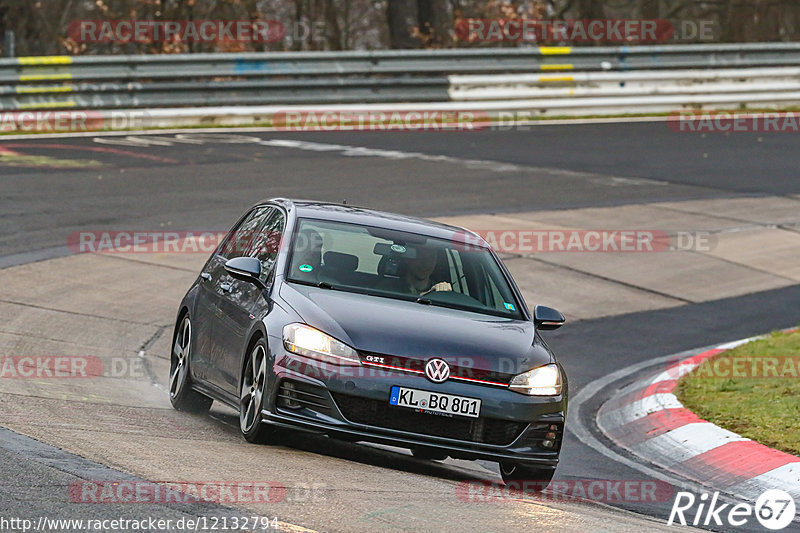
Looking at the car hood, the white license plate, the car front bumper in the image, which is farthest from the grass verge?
the white license plate

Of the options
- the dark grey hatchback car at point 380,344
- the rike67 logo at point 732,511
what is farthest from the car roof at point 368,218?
the rike67 logo at point 732,511

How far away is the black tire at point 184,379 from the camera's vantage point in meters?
9.38

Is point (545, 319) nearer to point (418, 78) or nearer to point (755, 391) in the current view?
point (755, 391)

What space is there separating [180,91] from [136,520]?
19.3 m

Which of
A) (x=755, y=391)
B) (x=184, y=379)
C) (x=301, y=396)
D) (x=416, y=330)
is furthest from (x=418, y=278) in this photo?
(x=755, y=391)

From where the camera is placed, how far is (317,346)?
759 centimetres

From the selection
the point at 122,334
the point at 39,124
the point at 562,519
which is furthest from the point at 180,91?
the point at 562,519

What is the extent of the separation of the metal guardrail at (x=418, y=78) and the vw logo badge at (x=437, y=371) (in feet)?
54.8

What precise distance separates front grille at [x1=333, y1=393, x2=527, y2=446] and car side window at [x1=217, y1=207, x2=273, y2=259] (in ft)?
7.38

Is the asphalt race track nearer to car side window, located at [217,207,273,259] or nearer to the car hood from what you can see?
the car hood

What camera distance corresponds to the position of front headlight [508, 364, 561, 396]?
25.3ft

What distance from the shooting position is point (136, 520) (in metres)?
5.55

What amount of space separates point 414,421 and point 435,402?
155 millimetres

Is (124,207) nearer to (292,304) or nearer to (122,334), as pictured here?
(122,334)
